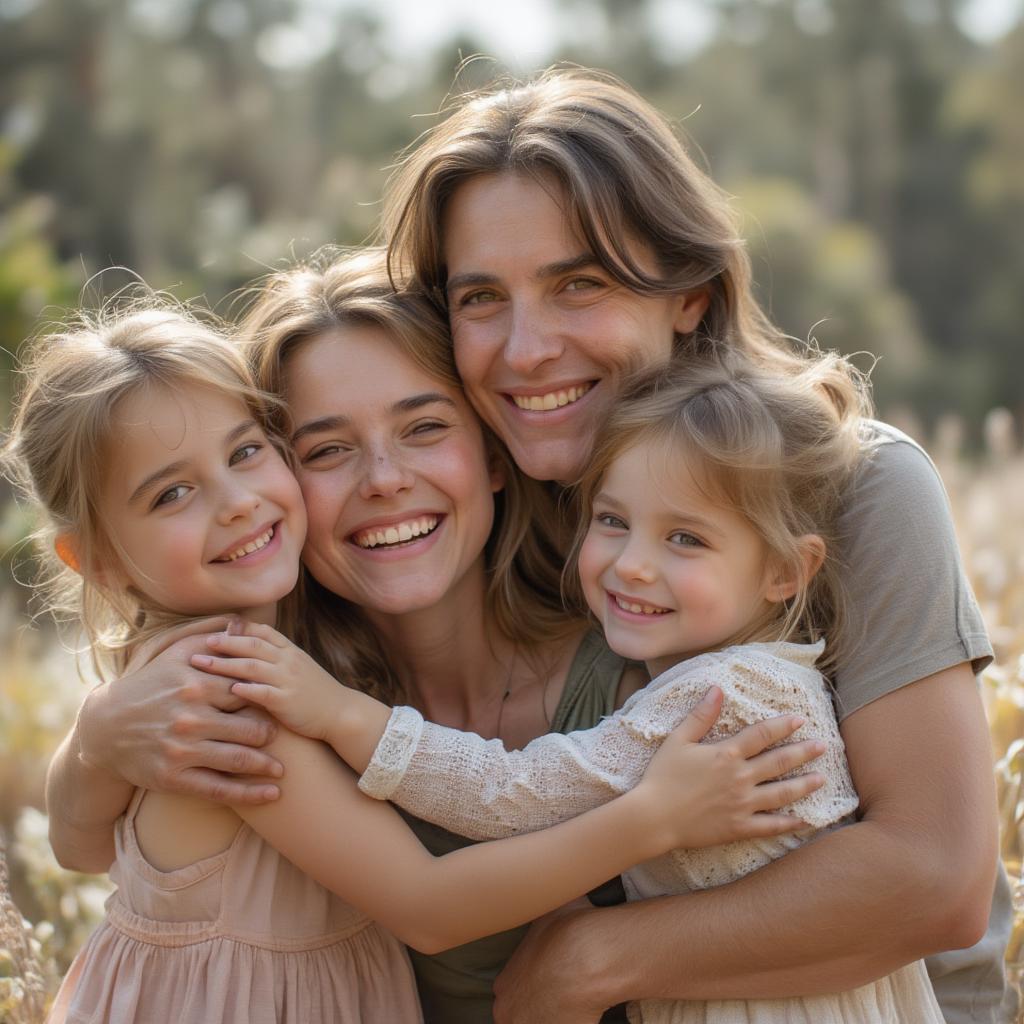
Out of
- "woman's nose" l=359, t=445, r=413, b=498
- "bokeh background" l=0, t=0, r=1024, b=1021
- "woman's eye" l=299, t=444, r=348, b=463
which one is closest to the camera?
"woman's nose" l=359, t=445, r=413, b=498

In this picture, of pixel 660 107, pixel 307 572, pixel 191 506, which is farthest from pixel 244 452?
pixel 660 107

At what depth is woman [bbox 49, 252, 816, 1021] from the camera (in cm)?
326

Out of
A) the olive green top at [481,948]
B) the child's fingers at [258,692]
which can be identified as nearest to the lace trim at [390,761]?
the child's fingers at [258,692]

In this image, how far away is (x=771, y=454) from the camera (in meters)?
2.88

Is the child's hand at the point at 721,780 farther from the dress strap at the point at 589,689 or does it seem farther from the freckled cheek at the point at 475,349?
the freckled cheek at the point at 475,349

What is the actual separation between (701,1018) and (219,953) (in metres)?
1.05

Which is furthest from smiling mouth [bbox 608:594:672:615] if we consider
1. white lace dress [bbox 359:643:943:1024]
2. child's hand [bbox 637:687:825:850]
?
child's hand [bbox 637:687:825:850]

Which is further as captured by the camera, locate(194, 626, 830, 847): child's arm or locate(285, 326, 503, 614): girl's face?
locate(285, 326, 503, 614): girl's face

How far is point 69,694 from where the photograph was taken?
6449 mm

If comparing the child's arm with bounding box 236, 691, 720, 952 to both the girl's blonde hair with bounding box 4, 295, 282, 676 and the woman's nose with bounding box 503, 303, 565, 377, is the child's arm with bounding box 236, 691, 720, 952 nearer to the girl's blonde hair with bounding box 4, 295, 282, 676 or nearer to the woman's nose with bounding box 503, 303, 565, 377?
the girl's blonde hair with bounding box 4, 295, 282, 676

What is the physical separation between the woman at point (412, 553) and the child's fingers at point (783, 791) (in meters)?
0.63

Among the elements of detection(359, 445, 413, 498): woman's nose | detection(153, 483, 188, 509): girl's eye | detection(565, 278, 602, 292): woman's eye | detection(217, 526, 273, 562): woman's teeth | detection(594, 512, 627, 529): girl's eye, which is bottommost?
detection(594, 512, 627, 529): girl's eye

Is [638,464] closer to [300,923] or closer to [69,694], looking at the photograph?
[300,923]

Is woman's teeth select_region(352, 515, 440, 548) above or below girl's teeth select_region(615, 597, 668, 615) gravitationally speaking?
above
